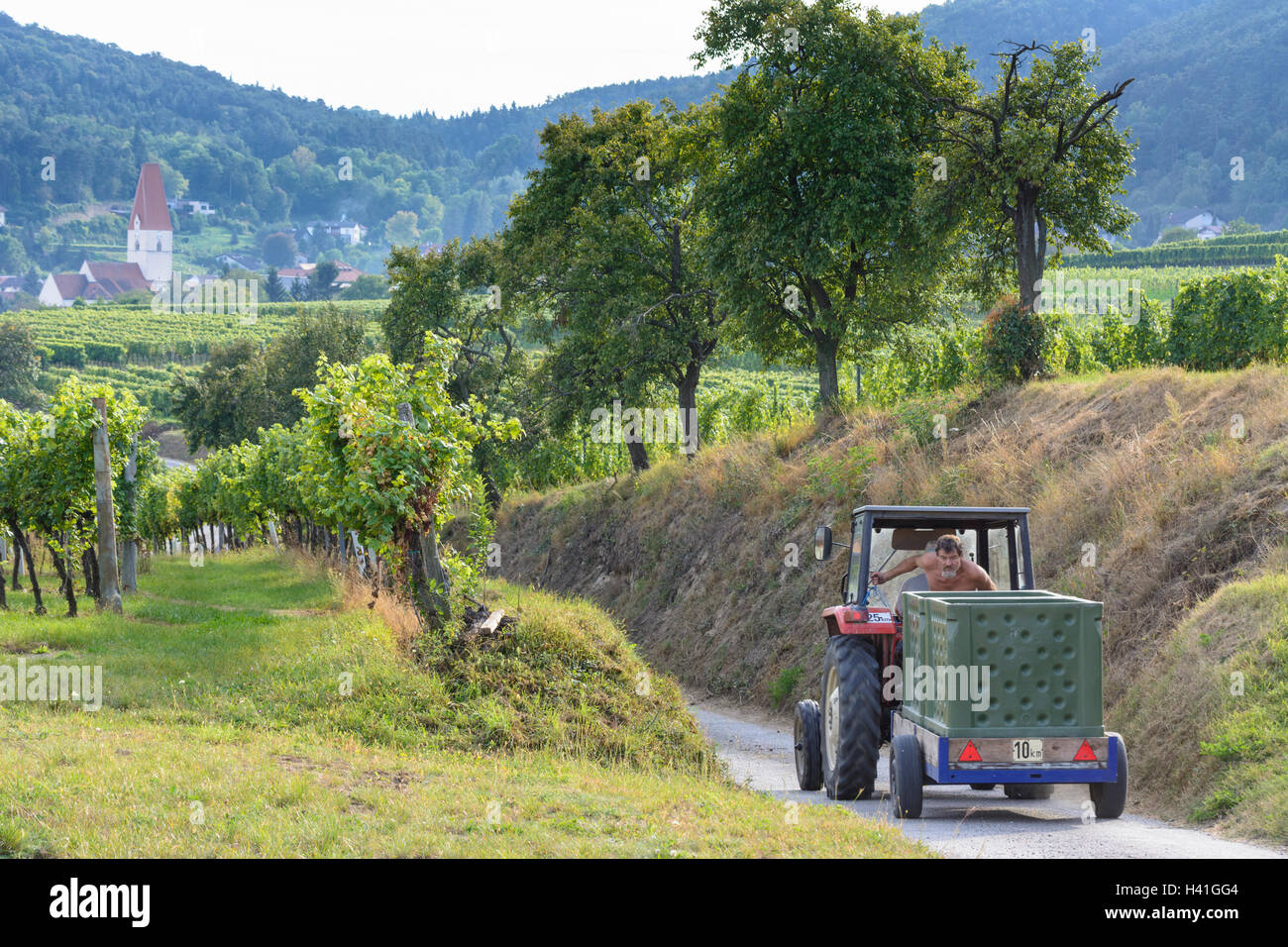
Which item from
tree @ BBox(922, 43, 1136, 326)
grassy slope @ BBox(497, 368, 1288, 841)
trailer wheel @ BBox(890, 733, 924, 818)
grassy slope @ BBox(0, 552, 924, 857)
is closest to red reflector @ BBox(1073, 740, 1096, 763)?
trailer wheel @ BBox(890, 733, 924, 818)

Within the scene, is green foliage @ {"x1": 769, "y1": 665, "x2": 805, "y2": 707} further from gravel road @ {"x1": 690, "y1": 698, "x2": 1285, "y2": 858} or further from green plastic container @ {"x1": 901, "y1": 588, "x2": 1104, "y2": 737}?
green plastic container @ {"x1": 901, "y1": 588, "x2": 1104, "y2": 737}

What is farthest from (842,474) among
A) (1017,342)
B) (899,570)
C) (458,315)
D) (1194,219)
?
(1194,219)

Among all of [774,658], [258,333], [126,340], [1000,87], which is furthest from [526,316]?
[126,340]

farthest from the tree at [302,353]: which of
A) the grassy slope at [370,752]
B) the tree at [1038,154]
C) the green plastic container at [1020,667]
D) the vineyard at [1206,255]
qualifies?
the green plastic container at [1020,667]

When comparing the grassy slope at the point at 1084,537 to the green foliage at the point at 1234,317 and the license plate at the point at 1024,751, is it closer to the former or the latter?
the license plate at the point at 1024,751

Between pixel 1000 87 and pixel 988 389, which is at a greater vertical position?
pixel 1000 87

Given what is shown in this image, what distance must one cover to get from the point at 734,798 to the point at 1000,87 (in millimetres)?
20495

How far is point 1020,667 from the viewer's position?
28.0 feet

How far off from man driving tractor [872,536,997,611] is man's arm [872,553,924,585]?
0.37 meters

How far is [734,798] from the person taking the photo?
32.2 feet

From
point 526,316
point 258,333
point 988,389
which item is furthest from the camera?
point 258,333

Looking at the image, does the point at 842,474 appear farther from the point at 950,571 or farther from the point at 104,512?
the point at 104,512
